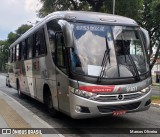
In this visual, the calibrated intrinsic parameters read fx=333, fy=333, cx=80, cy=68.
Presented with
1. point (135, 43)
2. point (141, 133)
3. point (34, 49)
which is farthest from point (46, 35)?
point (141, 133)

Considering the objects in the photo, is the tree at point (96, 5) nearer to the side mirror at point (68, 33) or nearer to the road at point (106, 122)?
the road at point (106, 122)

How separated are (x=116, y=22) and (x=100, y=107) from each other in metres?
2.54

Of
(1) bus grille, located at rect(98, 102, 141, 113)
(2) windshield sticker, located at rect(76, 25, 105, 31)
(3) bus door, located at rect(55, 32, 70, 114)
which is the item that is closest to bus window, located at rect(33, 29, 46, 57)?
(3) bus door, located at rect(55, 32, 70, 114)

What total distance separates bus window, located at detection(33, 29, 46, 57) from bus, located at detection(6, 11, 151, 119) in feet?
3.60

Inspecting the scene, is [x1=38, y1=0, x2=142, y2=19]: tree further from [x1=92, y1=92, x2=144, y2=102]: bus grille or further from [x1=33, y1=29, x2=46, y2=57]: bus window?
[x1=92, y1=92, x2=144, y2=102]: bus grille

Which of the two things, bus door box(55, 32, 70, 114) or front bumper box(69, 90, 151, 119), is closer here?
front bumper box(69, 90, 151, 119)

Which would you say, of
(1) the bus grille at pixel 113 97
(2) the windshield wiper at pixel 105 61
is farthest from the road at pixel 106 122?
(2) the windshield wiper at pixel 105 61

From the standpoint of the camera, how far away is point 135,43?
925 centimetres

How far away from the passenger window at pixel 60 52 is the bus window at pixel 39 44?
1532mm

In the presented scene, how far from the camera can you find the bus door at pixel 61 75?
347 inches

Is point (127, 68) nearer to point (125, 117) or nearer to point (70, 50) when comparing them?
point (70, 50)

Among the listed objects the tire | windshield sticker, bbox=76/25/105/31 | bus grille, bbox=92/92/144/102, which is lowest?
the tire

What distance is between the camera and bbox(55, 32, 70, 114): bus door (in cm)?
881

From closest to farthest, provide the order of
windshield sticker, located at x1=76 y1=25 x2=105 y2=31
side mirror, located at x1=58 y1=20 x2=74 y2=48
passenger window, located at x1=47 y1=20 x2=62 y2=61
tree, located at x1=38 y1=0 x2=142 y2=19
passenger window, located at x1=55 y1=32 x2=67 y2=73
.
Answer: side mirror, located at x1=58 y1=20 x2=74 y2=48 < windshield sticker, located at x1=76 y1=25 x2=105 y2=31 < passenger window, located at x1=55 y1=32 x2=67 y2=73 < passenger window, located at x1=47 y1=20 x2=62 y2=61 < tree, located at x1=38 y1=0 x2=142 y2=19
